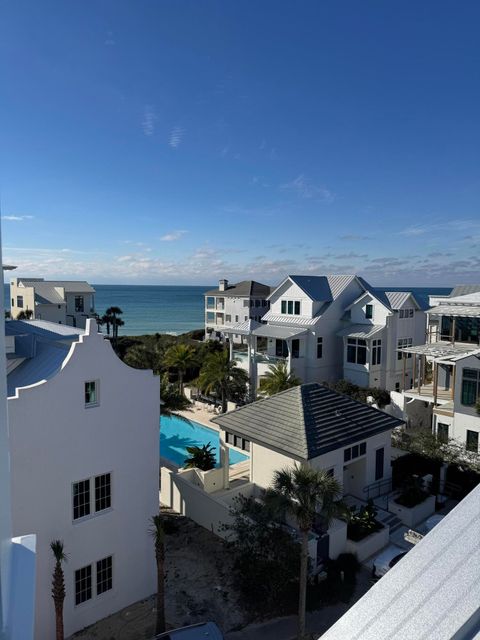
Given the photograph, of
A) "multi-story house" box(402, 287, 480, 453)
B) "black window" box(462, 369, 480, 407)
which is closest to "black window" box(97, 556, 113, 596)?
"multi-story house" box(402, 287, 480, 453)

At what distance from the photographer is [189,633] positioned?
37.5ft

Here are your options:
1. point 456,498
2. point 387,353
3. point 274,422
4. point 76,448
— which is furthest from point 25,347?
point 387,353

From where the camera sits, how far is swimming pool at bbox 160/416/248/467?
26.7m

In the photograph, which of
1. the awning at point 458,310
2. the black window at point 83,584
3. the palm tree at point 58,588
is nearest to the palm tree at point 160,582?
the black window at point 83,584

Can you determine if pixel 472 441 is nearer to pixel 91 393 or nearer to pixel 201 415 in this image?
pixel 201 415

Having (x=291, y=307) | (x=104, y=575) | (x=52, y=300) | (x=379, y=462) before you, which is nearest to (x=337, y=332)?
(x=291, y=307)

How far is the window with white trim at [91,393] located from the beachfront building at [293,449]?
7328mm

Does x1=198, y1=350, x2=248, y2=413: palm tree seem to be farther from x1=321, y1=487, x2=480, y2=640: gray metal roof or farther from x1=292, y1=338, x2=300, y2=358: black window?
x1=321, y1=487, x2=480, y2=640: gray metal roof

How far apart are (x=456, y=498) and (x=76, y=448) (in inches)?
636

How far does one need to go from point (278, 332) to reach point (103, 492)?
24.0 metres

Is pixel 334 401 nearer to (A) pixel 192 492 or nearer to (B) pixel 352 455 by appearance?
(B) pixel 352 455

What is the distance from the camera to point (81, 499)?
40.7ft

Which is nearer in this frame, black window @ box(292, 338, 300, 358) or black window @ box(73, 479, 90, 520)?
black window @ box(73, 479, 90, 520)

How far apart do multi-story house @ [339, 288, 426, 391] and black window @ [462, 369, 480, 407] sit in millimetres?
9841
